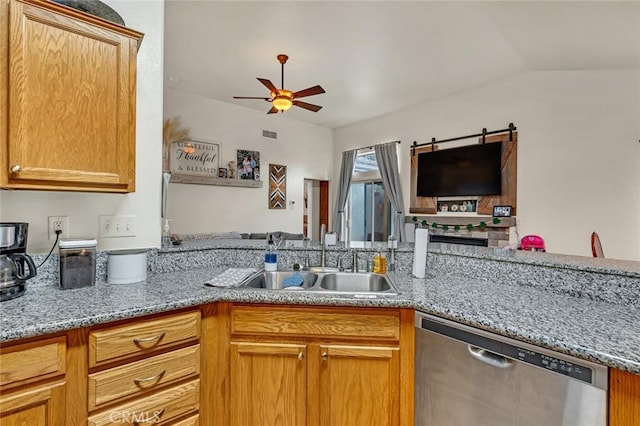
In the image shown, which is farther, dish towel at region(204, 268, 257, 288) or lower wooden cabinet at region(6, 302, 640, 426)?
dish towel at region(204, 268, 257, 288)

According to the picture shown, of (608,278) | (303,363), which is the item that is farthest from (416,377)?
(608,278)

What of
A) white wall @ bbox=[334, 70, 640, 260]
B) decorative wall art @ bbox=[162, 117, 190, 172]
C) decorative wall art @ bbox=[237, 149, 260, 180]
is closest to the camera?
white wall @ bbox=[334, 70, 640, 260]

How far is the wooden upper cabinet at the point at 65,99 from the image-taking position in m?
1.22

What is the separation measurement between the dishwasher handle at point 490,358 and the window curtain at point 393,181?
180 inches

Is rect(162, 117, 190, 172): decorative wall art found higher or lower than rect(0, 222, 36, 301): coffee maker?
higher

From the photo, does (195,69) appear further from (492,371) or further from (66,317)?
(492,371)

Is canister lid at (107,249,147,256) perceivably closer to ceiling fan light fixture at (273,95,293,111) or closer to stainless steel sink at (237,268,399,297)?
stainless steel sink at (237,268,399,297)

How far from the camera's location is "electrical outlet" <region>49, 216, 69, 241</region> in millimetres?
1543

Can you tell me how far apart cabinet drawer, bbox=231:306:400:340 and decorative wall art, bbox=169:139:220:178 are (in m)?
4.06

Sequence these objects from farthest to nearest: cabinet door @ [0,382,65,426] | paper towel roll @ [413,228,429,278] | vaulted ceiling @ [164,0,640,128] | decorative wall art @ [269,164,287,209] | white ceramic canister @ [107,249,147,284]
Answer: decorative wall art @ [269,164,287,209], vaulted ceiling @ [164,0,640,128], paper towel roll @ [413,228,429,278], white ceramic canister @ [107,249,147,284], cabinet door @ [0,382,65,426]

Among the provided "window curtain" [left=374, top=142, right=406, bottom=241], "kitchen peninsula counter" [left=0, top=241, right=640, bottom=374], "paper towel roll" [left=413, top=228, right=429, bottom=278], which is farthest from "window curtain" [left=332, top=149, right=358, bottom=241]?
"kitchen peninsula counter" [left=0, top=241, right=640, bottom=374]

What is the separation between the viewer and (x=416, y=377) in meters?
1.34

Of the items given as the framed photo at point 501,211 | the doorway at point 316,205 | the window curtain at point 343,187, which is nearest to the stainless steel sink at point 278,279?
the framed photo at point 501,211

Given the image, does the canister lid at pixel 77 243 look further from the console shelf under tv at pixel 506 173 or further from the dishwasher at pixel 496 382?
the console shelf under tv at pixel 506 173
